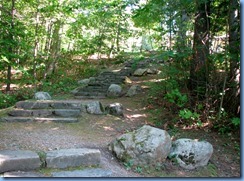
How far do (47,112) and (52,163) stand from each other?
2.48 metres

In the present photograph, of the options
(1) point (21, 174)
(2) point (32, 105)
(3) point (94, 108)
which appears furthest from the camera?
(3) point (94, 108)

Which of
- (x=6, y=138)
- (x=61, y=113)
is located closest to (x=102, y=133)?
(x=61, y=113)

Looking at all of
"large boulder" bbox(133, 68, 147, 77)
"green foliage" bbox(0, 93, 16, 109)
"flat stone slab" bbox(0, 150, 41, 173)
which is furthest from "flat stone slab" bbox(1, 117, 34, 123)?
"large boulder" bbox(133, 68, 147, 77)

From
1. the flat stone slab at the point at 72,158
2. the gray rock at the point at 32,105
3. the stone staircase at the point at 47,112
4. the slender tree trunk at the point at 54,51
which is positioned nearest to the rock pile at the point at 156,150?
the flat stone slab at the point at 72,158

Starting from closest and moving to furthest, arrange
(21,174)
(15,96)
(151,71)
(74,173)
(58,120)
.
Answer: (21,174) < (74,173) < (58,120) < (15,96) < (151,71)

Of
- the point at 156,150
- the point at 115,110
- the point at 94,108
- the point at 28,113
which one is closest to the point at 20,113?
the point at 28,113

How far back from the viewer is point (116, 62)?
44.2ft

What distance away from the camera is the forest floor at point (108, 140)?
356cm

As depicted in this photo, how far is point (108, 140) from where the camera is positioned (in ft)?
14.6

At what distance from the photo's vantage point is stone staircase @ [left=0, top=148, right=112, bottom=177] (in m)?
2.99

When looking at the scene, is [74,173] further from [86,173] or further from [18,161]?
[18,161]

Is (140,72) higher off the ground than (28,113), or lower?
higher

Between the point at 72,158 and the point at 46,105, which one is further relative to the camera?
the point at 46,105

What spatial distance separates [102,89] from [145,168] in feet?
18.6
